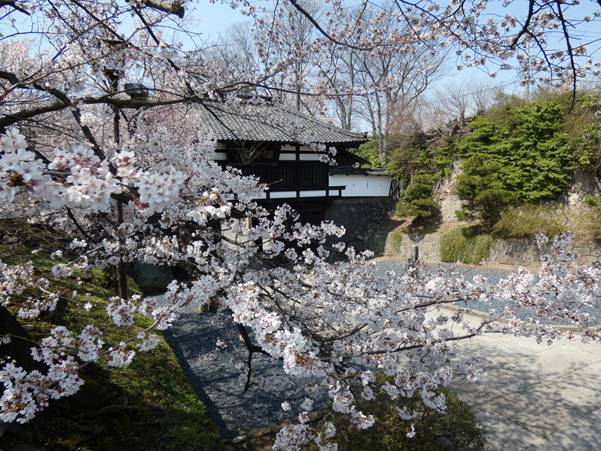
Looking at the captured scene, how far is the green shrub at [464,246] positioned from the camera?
12773 mm

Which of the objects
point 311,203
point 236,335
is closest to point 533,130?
point 311,203

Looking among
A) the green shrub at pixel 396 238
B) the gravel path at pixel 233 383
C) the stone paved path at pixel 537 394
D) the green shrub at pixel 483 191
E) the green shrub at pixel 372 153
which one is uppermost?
the green shrub at pixel 372 153

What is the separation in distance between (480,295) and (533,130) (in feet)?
38.3

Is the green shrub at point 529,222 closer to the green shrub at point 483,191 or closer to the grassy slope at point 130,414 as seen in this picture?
the green shrub at point 483,191

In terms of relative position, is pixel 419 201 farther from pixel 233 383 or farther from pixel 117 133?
pixel 117 133

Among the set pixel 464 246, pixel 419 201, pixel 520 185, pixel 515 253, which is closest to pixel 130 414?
pixel 515 253

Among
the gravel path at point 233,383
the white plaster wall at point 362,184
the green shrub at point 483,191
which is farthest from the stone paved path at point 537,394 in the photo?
the white plaster wall at point 362,184

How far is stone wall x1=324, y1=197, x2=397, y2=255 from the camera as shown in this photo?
16.8m

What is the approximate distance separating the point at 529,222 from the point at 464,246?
7.34 ft

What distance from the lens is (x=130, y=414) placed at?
12.1 ft

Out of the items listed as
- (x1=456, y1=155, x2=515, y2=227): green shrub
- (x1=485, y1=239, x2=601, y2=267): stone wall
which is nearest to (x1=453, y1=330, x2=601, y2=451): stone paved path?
(x1=485, y1=239, x2=601, y2=267): stone wall

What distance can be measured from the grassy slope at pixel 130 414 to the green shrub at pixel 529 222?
11179 millimetres

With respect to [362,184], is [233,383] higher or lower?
lower

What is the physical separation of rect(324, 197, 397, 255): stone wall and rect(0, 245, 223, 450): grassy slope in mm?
12477
